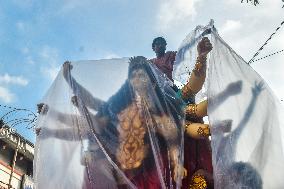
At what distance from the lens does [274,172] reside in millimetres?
2734

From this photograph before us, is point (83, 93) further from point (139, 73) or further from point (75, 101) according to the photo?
point (139, 73)

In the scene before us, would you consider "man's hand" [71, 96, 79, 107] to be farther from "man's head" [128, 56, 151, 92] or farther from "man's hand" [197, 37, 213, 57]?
"man's hand" [197, 37, 213, 57]

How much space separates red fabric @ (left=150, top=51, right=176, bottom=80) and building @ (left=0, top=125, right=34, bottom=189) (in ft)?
40.7

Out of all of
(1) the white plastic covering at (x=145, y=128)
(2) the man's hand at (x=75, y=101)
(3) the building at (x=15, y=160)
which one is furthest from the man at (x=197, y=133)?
(3) the building at (x=15, y=160)

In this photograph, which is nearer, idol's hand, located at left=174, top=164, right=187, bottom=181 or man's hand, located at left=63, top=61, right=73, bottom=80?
idol's hand, located at left=174, top=164, right=187, bottom=181

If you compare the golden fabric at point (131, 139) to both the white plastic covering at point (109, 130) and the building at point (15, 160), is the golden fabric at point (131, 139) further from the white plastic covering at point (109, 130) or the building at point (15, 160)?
the building at point (15, 160)

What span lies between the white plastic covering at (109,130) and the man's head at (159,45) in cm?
106

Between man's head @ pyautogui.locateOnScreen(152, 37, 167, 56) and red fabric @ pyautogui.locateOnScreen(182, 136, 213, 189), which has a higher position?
man's head @ pyautogui.locateOnScreen(152, 37, 167, 56)

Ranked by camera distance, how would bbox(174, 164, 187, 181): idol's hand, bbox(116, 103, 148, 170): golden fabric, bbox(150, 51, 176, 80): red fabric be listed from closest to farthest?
1. bbox(174, 164, 187, 181): idol's hand
2. bbox(116, 103, 148, 170): golden fabric
3. bbox(150, 51, 176, 80): red fabric

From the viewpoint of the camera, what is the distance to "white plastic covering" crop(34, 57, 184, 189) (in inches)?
118

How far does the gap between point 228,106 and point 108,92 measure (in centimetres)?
99

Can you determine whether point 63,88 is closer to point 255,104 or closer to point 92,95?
point 92,95

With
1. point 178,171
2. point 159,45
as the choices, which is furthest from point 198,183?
point 159,45

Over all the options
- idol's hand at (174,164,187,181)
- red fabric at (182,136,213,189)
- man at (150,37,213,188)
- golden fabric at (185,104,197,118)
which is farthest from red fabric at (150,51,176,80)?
idol's hand at (174,164,187,181)
